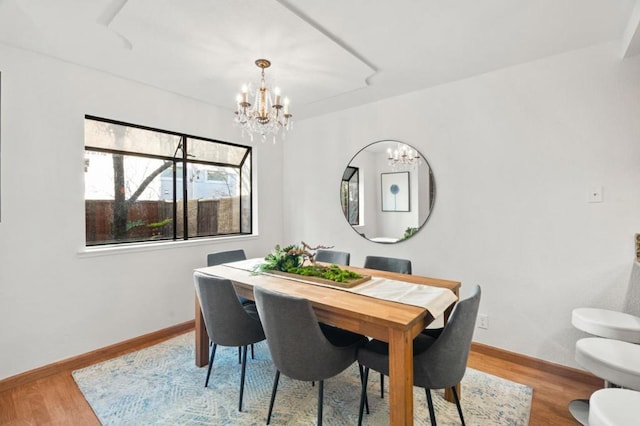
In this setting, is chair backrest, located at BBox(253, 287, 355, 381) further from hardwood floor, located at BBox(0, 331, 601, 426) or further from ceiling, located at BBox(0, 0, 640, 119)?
ceiling, located at BBox(0, 0, 640, 119)

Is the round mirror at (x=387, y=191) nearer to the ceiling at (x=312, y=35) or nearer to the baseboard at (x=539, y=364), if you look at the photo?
the ceiling at (x=312, y=35)

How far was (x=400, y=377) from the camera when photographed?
4.61ft

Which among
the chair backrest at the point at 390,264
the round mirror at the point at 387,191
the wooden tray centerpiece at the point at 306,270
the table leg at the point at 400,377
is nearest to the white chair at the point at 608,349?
the table leg at the point at 400,377

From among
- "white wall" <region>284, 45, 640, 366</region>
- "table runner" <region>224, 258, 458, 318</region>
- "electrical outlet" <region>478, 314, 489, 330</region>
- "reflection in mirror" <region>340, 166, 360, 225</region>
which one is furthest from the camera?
"reflection in mirror" <region>340, 166, 360, 225</region>

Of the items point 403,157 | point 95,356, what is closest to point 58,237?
point 95,356

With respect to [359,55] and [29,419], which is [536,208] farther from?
[29,419]

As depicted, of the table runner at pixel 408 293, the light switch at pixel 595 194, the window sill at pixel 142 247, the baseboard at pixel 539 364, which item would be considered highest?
the light switch at pixel 595 194

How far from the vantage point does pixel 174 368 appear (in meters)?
2.46

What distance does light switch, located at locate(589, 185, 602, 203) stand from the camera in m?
2.23

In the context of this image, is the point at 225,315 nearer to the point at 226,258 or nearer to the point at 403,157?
the point at 226,258

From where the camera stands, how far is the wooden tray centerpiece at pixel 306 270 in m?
2.05

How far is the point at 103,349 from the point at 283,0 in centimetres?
307

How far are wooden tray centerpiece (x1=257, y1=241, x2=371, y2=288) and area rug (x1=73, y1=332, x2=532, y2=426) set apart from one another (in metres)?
0.80

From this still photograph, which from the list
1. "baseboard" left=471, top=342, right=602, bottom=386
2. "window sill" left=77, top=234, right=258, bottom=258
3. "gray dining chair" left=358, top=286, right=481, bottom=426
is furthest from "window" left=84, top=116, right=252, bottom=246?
"baseboard" left=471, top=342, right=602, bottom=386
